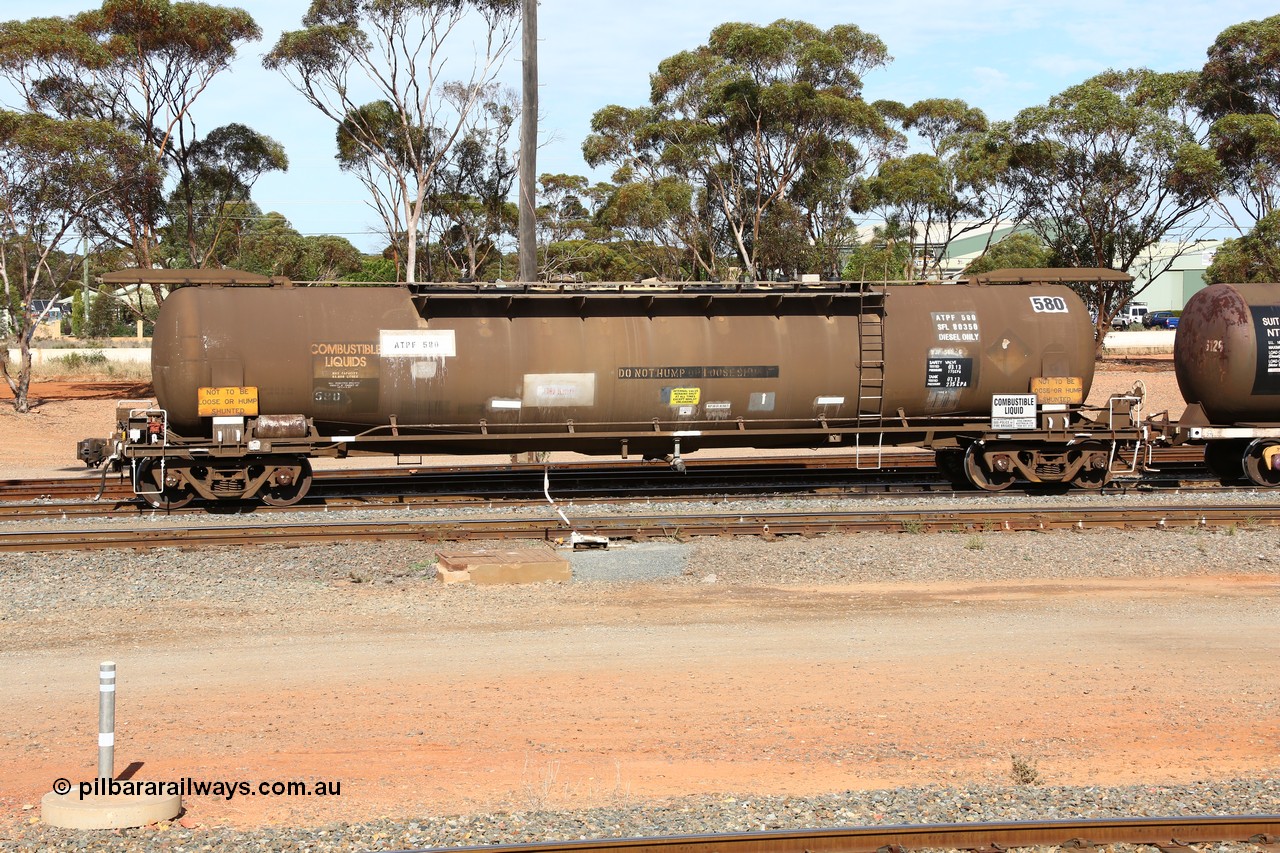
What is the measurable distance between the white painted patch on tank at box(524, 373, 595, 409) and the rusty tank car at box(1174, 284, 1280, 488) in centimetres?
1079

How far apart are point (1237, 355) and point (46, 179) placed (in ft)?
114

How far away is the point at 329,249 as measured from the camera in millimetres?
67875

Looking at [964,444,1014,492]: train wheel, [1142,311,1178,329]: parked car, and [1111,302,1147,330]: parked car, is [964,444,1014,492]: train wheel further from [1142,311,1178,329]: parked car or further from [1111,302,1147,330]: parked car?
[1111,302,1147,330]: parked car

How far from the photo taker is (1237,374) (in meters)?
20.1

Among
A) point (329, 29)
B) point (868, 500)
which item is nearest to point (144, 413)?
point (868, 500)

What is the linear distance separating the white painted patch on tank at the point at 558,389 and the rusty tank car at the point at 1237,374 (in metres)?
10.8

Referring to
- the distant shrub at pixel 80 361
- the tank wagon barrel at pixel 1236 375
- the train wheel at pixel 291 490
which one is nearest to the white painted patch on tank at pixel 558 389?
the train wheel at pixel 291 490

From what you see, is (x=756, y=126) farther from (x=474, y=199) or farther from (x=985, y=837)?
(x=985, y=837)

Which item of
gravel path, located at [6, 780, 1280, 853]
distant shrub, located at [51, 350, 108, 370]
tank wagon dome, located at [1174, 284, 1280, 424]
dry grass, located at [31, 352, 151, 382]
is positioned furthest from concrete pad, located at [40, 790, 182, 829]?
distant shrub, located at [51, 350, 108, 370]

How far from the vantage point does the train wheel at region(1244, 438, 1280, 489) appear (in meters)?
20.5

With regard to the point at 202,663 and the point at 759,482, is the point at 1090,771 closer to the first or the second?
the point at 202,663

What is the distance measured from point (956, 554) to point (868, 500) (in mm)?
4079

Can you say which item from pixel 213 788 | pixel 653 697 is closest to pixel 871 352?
pixel 653 697

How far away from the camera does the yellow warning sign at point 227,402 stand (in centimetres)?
1752
